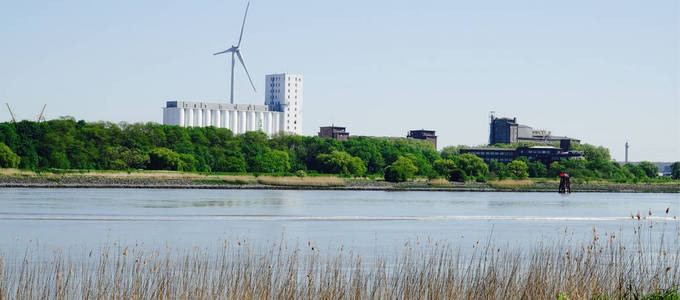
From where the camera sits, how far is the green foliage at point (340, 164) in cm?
13025

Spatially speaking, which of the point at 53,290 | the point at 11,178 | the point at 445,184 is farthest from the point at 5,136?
the point at 53,290

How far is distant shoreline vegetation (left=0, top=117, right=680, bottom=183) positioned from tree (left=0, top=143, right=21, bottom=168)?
126 mm

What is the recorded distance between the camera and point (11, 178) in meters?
85.1

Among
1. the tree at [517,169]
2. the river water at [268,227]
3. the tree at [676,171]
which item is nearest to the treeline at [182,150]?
the tree at [517,169]

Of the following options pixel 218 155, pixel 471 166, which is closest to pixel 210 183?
pixel 218 155

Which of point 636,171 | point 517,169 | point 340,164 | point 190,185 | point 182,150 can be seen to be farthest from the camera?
point 636,171

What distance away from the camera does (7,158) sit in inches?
4035

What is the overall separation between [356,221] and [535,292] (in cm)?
2198

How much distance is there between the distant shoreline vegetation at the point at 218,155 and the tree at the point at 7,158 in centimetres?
13

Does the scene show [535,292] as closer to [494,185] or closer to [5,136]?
[494,185]

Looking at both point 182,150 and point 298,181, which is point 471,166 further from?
point 182,150

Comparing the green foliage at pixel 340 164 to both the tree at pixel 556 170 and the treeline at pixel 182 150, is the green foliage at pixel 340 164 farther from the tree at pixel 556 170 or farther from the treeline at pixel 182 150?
the tree at pixel 556 170

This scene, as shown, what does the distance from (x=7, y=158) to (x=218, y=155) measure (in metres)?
35.6

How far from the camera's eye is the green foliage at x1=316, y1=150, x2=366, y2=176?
130250 mm
